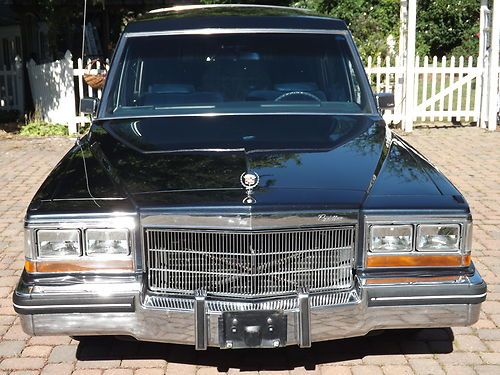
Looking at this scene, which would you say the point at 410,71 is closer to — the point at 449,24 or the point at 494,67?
the point at 494,67

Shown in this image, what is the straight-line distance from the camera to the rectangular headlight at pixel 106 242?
3.33 meters

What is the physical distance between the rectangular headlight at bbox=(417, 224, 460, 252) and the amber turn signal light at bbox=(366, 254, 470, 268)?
0.13 feet

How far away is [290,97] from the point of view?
482 cm

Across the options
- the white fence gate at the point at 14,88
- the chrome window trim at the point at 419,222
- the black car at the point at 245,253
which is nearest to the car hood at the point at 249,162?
the black car at the point at 245,253

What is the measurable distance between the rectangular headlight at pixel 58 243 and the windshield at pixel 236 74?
1.53m

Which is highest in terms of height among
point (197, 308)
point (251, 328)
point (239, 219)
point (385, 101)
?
point (385, 101)

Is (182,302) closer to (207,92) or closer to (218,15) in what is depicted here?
(207,92)

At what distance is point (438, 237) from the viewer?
3430 millimetres

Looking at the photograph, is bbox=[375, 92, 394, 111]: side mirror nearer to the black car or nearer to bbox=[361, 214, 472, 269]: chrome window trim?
the black car

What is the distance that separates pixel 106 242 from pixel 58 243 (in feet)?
0.78

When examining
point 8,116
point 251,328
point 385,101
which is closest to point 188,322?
point 251,328

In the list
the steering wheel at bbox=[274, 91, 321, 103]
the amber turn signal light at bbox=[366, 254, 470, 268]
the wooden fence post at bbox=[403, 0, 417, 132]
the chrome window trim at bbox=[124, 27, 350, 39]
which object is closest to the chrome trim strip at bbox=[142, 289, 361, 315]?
the amber turn signal light at bbox=[366, 254, 470, 268]

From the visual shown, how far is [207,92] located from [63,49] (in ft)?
50.8

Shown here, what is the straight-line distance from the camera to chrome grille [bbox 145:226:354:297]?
3338 mm
